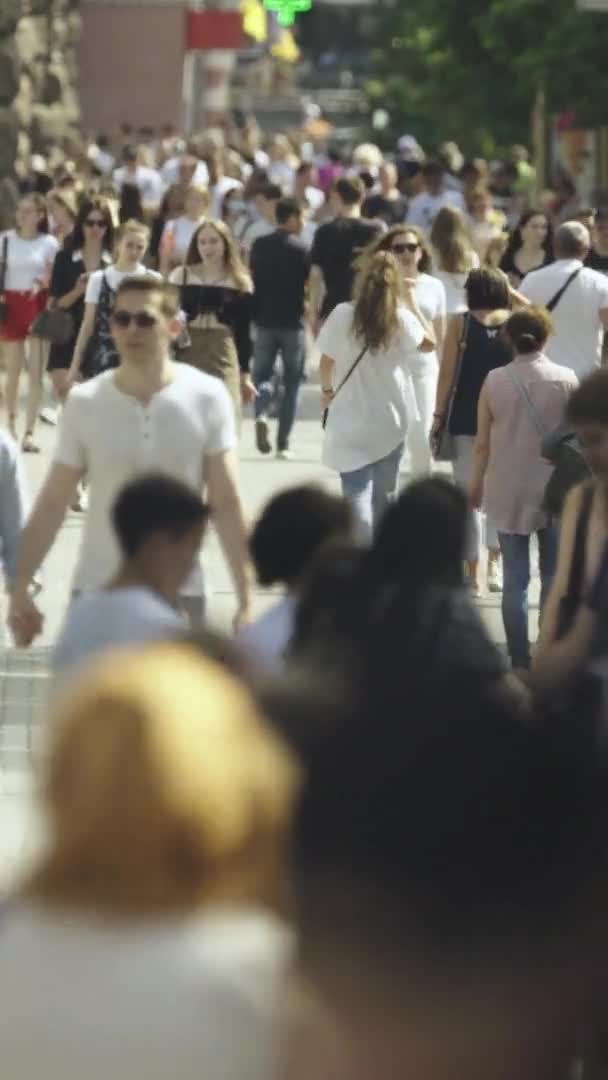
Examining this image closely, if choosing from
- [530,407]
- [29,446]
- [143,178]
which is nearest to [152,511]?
[530,407]

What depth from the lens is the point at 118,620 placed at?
5.95 m

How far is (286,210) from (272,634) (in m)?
13.1

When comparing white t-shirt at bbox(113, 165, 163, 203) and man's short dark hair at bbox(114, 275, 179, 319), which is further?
white t-shirt at bbox(113, 165, 163, 203)

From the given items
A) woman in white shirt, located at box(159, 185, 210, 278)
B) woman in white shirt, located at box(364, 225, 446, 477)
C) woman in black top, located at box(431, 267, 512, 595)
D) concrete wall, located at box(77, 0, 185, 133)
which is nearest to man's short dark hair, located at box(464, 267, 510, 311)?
woman in black top, located at box(431, 267, 512, 595)

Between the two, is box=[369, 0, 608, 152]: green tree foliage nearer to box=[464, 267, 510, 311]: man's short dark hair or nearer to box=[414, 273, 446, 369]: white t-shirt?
box=[414, 273, 446, 369]: white t-shirt

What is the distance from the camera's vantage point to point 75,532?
51.8ft

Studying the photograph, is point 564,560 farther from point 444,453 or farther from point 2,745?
point 444,453

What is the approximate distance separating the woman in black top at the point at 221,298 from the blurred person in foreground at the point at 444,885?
9.89 m

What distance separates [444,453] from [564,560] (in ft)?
20.5

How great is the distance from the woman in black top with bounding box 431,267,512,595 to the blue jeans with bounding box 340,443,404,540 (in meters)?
0.30

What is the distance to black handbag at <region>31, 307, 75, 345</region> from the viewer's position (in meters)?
16.5

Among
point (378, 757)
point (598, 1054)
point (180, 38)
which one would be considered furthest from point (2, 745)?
point (180, 38)

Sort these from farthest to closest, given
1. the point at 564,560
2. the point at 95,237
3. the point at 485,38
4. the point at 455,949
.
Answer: the point at 485,38 < the point at 95,237 < the point at 564,560 < the point at 455,949

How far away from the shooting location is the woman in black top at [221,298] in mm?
14211
